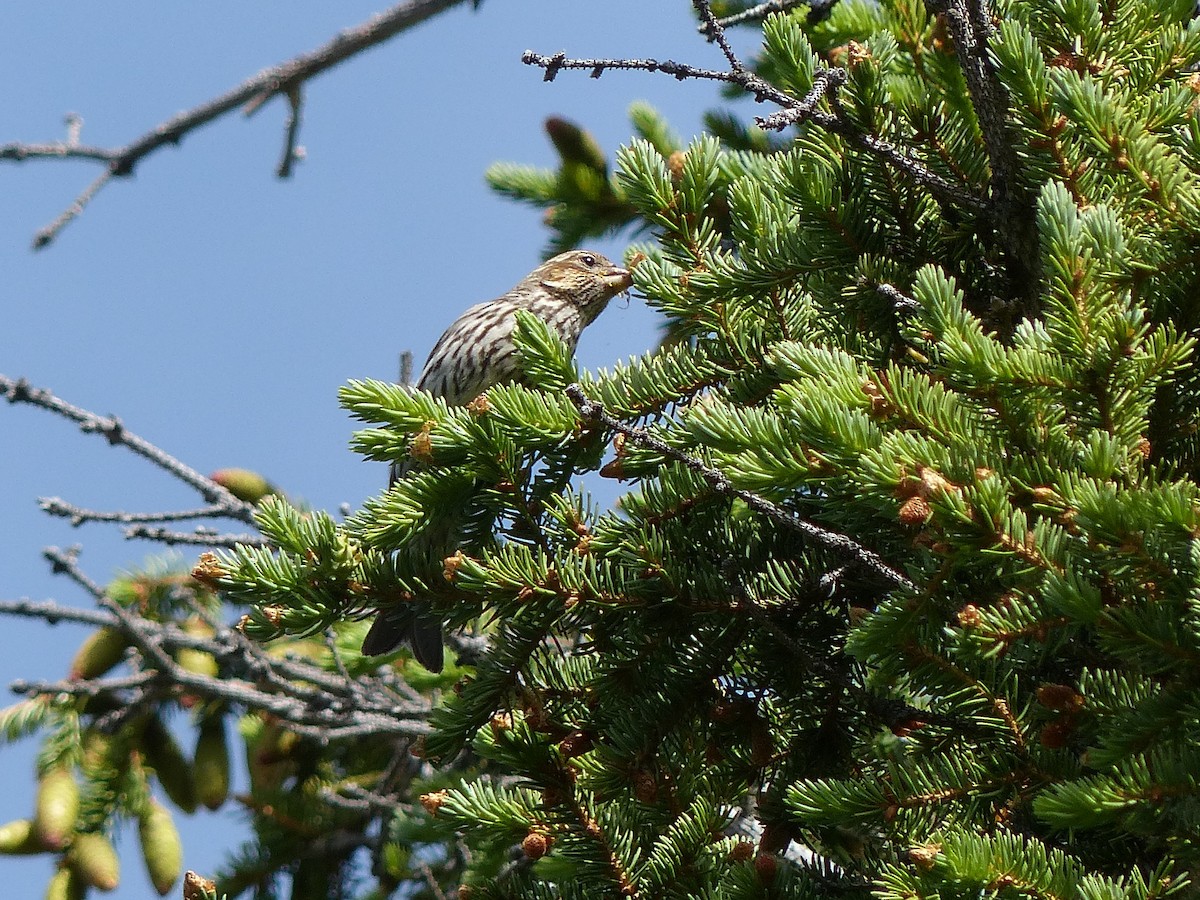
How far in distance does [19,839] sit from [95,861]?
25 centimetres

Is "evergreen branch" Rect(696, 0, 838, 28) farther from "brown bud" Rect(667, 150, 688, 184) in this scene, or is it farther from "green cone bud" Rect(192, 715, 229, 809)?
"green cone bud" Rect(192, 715, 229, 809)

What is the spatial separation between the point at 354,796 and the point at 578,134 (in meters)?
2.57

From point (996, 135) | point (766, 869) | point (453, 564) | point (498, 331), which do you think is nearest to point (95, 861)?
point (498, 331)

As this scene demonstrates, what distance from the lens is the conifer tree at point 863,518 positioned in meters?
1.46

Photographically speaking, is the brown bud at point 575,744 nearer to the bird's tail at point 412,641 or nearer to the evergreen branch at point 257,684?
the bird's tail at point 412,641

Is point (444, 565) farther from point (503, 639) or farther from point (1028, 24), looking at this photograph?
point (1028, 24)

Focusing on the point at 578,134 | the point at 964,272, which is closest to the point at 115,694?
the point at 578,134

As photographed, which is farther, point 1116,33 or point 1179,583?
point 1116,33

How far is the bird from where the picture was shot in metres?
3.32

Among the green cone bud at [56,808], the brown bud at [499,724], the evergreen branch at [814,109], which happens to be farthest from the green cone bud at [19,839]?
the evergreen branch at [814,109]

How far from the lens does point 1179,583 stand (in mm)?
1372

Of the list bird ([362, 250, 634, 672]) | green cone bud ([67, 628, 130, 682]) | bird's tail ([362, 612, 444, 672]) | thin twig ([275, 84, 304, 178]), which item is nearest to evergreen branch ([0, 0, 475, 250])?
thin twig ([275, 84, 304, 178])

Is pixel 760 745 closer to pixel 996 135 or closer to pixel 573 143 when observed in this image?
pixel 996 135

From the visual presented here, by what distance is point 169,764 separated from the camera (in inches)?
174
